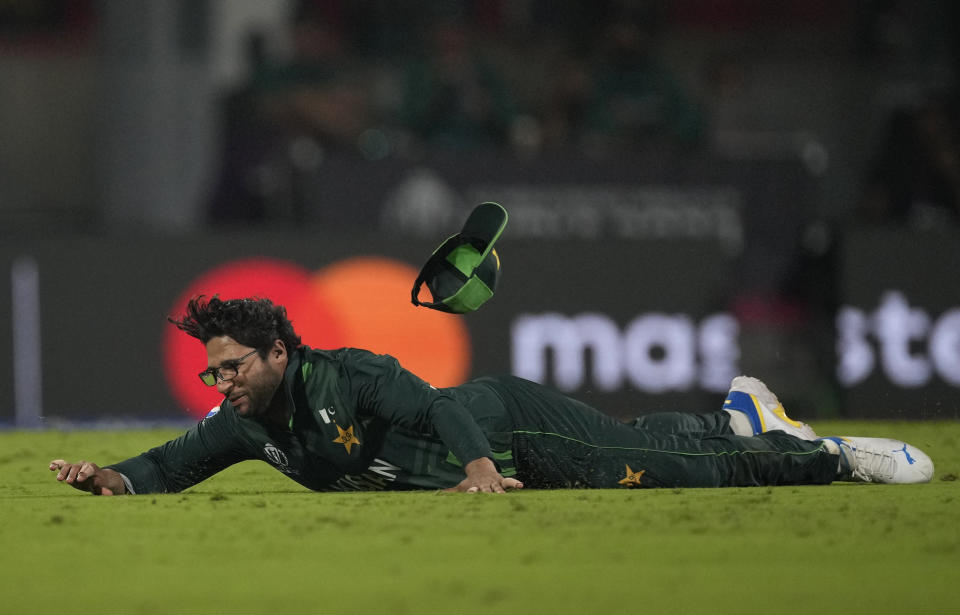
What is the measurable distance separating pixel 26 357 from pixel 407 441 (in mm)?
6247

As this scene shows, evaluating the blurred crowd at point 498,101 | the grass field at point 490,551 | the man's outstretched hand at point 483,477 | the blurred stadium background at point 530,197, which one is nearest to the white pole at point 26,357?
the blurred stadium background at point 530,197

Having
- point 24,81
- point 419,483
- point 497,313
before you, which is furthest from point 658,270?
point 24,81

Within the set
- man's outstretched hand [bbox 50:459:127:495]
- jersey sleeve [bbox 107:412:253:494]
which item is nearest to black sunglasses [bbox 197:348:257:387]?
jersey sleeve [bbox 107:412:253:494]

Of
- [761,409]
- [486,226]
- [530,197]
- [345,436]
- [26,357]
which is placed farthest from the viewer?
[530,197]

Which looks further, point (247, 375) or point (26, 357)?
point (26, 357)

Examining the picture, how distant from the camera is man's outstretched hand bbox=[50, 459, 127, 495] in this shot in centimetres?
549

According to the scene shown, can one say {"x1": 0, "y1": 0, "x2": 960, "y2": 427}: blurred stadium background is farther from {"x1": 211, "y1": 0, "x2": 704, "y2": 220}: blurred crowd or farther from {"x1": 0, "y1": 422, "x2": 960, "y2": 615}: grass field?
{"x1": 0, "y1": 422, "x2": 960, "y2": 615}: grass field

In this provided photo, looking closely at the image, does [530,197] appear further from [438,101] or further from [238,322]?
[238,322]

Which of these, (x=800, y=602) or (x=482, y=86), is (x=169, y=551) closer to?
(x=800, y=602)

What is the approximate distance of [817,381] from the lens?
445 inches

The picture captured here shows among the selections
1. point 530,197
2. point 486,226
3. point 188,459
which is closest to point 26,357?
point 530,197

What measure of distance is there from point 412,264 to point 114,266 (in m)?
2.30

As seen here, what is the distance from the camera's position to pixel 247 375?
534 cm

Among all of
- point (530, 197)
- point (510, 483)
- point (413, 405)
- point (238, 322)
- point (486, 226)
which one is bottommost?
point (510, 483)
